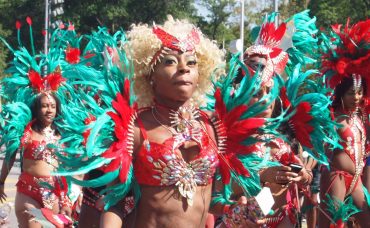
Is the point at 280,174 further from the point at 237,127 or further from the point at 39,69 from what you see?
the point at 39,69

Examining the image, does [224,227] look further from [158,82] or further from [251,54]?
[158,82]

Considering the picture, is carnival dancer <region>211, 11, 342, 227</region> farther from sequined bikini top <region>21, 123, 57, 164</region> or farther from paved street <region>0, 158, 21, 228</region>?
paved street <region>0, 158, 21, 228</region>

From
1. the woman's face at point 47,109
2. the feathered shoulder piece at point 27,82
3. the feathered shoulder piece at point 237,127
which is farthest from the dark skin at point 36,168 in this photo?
the feathered shoulder piece at point 237,127

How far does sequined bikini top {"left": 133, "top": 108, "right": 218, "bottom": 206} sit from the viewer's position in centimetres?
421

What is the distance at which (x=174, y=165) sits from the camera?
13.9ft

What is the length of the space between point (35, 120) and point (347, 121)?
3328 millimetres

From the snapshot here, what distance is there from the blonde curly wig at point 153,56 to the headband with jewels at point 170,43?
0.04 ft

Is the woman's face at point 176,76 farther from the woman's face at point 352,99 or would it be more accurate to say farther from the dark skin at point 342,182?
the woman's face at point 352,99

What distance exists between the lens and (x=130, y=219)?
14.2ft

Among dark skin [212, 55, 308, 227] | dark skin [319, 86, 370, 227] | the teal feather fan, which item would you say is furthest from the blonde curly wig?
dark skin [319, 86, 370, 227]

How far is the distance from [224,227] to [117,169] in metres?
1.71

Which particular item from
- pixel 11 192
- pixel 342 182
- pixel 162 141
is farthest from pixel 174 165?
pixel 11 192

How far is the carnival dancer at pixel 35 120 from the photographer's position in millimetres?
8062

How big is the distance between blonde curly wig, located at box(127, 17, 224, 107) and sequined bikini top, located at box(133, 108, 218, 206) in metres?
0.24
